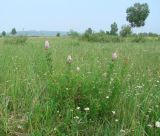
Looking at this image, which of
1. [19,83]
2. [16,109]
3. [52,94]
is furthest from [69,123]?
[19,83]

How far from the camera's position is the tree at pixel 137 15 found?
5203 cm

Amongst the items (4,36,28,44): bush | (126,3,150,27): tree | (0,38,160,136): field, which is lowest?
(0,38,160,136): field

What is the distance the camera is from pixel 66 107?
9.52 ft

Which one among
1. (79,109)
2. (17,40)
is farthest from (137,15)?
(79,109)

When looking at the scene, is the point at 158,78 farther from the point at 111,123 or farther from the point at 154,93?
the point at 111,123

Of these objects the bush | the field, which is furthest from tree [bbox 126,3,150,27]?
the field

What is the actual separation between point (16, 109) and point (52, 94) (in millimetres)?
418

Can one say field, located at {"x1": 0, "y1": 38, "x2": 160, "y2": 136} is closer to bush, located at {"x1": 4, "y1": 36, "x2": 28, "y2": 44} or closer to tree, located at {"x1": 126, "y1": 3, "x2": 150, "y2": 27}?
bush, located at {"x1": 4, "y1": 36, "x2": 28, "y2": 44}

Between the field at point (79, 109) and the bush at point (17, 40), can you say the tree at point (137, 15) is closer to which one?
the bush at point (17, 40)

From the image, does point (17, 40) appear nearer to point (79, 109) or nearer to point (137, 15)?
point (79, 109)

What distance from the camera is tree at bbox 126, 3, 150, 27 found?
5203cm

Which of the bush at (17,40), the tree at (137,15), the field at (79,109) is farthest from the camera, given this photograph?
the tree at (137,15)

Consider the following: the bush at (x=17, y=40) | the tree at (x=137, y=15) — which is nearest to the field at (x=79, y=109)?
the bush at (x=17, y=40)

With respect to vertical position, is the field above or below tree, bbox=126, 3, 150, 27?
below
